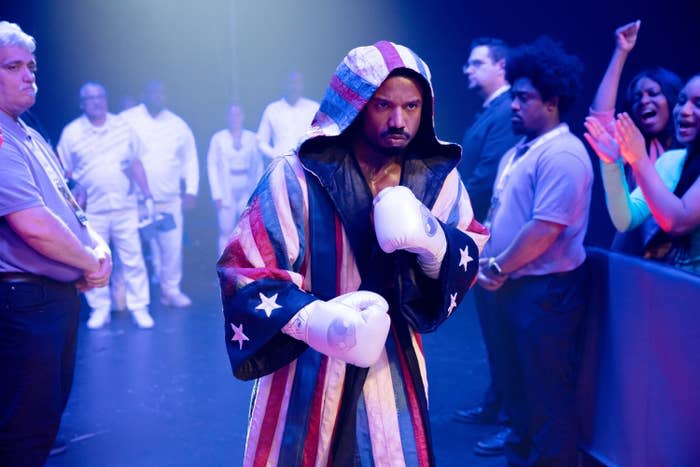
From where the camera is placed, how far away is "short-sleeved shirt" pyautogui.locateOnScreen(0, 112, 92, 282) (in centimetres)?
245

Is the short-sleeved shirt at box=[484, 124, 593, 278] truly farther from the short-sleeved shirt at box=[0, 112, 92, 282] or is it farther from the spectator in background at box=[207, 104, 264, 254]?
the spectator in background at box=[207, 104, 264, 254]

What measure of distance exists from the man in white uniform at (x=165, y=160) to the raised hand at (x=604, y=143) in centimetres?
462

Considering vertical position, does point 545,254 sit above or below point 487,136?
below

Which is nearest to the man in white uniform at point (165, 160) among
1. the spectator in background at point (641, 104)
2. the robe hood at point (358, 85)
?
the spectator in background at point (641, 104)

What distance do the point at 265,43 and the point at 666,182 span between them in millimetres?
7241

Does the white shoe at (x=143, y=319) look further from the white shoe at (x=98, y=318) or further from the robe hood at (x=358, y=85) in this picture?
the robe hood at (x=358, y=85)

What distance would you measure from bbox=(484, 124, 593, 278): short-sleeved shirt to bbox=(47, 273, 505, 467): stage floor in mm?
1053

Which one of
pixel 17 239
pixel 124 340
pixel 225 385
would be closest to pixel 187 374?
pixel 225 385

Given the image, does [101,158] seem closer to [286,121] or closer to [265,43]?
→ [286,121]

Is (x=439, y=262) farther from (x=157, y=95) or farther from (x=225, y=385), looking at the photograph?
(x=157, y=95)

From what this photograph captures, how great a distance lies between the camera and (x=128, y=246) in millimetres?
6195

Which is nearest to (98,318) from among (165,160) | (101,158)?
(101,158)

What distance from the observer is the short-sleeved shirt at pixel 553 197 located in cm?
296

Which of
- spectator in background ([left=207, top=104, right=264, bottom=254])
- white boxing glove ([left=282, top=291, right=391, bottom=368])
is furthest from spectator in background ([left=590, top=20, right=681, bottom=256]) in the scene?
spectator in background ([left=207, top=104, right=264, bottom=254])
